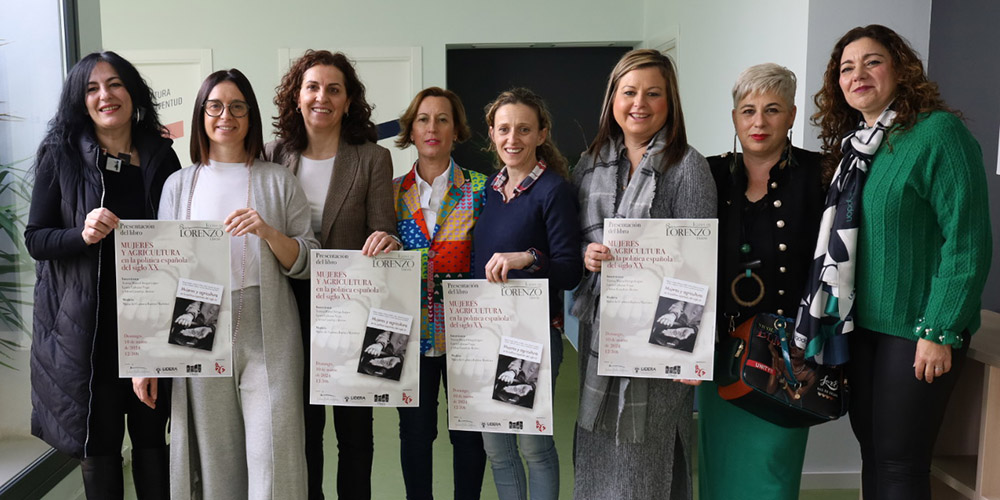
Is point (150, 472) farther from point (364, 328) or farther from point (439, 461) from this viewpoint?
point (439, 461)

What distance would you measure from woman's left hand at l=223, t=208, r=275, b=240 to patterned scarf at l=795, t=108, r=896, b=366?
1431 millimetres

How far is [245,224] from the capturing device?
1.87 meters

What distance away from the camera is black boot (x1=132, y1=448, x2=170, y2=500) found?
2068 millimetres

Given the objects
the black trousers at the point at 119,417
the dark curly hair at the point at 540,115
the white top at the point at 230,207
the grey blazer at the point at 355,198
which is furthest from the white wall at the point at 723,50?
the black trousers at the point at 119,417

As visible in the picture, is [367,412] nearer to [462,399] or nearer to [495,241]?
[462,399]

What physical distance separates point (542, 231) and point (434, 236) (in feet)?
1.14

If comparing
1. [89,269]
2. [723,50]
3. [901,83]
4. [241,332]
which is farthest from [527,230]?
[723,50]

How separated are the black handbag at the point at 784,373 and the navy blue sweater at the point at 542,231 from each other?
0.51 meters

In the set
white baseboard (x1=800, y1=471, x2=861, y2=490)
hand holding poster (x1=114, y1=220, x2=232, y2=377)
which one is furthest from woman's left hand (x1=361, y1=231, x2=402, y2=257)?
white baseboard (x1=800, y1=471, x2=861, y2=490)

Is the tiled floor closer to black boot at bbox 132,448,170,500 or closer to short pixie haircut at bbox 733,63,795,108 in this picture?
black boot at bbox 132,448,170,500

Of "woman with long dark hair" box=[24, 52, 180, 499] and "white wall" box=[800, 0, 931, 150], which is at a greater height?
"white wall" box=[800, 0, 931, 150]

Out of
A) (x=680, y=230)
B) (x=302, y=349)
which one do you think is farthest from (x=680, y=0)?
(x=302, y=349)

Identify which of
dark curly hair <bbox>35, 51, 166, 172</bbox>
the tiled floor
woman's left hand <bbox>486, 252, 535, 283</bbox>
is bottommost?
the tiled floor

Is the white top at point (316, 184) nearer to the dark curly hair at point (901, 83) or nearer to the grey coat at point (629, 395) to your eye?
the grey coat at point (629, 395)
